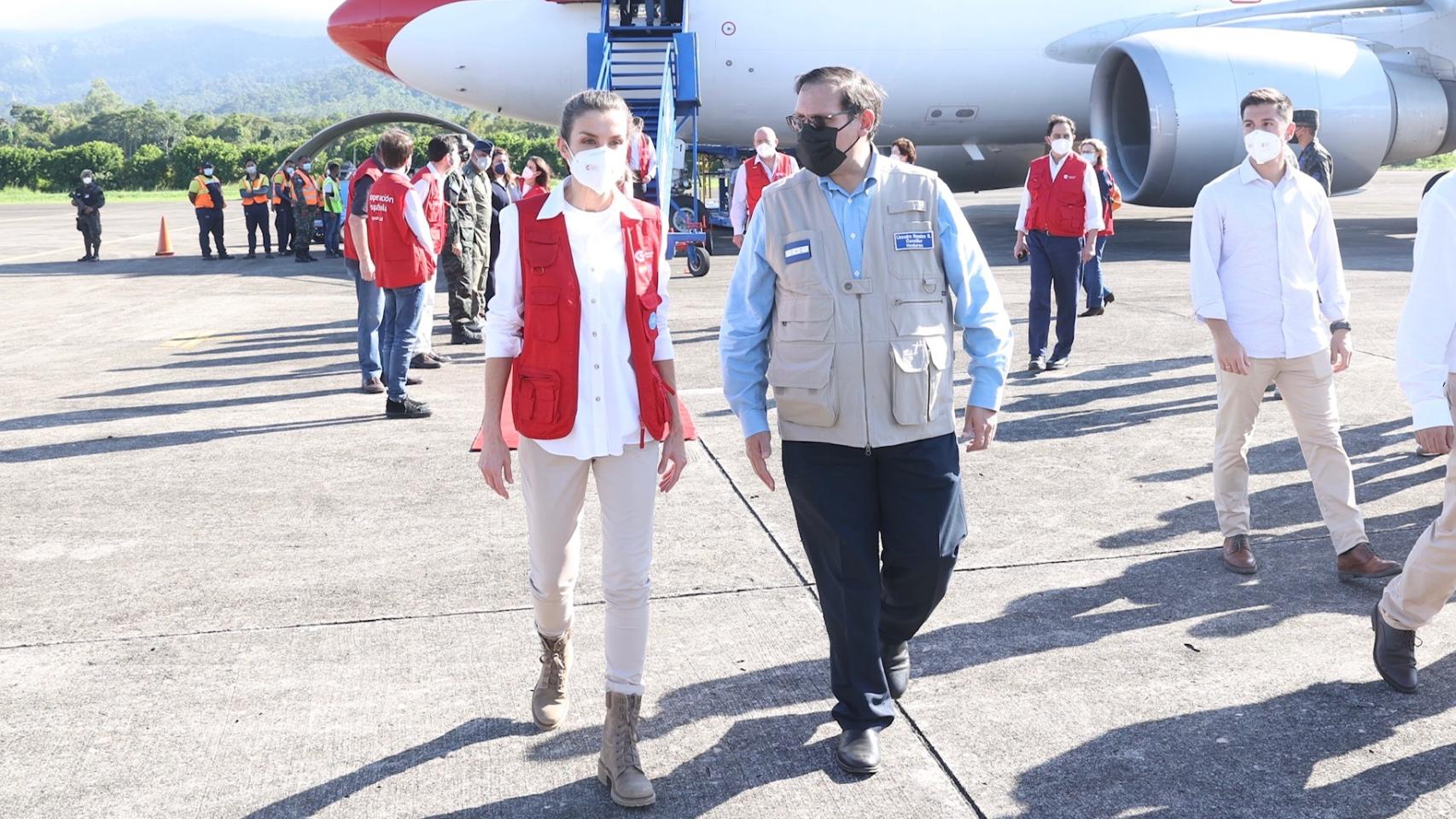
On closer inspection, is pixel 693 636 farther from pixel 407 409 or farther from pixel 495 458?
pixel 407 409

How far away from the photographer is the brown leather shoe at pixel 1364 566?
4.50 metres

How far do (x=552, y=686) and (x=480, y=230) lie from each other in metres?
8.33

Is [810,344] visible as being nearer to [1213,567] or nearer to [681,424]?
[681,424]

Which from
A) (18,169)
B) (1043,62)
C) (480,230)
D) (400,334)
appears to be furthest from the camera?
(18,169)

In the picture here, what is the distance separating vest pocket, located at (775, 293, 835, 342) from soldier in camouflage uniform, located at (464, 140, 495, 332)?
7.94 m

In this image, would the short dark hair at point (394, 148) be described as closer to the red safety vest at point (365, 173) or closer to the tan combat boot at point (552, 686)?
the red safety vest at point (365, 173)

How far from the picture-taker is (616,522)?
127 inches

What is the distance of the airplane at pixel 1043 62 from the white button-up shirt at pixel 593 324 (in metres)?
13.4

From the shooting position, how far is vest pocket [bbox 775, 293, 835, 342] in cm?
327

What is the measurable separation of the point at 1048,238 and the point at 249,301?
9.31m

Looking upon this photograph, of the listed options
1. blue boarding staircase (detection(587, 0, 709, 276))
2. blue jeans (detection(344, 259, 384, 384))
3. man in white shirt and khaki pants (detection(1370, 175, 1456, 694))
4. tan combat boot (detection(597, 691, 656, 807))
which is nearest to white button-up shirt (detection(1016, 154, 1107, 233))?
blue jeans (detection(344, 259, 384, 384))

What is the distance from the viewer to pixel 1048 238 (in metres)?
8.56

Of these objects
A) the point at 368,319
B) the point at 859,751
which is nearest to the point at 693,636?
the point at 859,751

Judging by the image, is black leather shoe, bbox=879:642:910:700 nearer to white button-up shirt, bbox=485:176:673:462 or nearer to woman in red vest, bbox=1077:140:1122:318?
white button-up shirt, bbox=485:176:673:462
